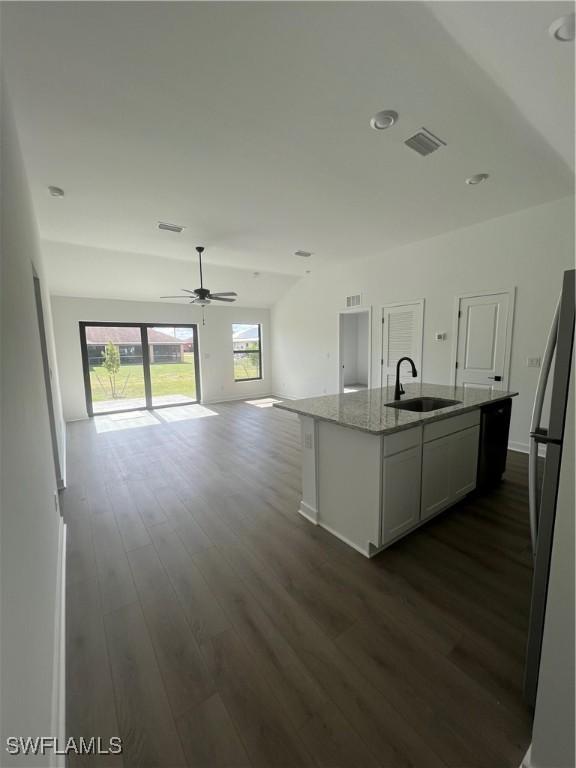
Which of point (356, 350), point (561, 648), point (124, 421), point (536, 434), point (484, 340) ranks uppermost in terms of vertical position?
point (484, 340)

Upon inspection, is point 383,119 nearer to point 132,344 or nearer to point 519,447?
point 519,447

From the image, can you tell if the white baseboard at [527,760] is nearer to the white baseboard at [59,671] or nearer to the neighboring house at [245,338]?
the white baseboard at [59,671]

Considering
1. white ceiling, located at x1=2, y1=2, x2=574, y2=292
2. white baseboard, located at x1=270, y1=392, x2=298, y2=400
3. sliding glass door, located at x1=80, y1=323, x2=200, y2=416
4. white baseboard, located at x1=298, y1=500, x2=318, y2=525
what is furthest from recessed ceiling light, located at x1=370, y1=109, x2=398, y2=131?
white baseboard, located at x1=270, y1=392, x2=298, y2=400

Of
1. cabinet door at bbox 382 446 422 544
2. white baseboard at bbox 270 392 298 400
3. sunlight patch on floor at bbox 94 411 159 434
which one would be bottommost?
sunlight patch on floor at bbox 94 411 159 434

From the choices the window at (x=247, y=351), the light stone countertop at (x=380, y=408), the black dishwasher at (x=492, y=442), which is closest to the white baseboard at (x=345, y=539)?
the light stone countertop at (x=380, y=408)

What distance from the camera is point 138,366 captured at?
7.02 metres

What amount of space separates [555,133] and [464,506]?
3.16 meters

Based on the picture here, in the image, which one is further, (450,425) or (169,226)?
(169,226)

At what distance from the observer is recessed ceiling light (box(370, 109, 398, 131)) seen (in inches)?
85.3

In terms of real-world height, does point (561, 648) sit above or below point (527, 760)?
above

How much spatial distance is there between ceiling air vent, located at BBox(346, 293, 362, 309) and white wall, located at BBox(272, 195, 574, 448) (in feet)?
0.34

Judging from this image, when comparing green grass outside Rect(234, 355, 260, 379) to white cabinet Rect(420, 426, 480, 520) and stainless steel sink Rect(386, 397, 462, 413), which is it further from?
white cabinet Rect(420, 426, 480, 520)

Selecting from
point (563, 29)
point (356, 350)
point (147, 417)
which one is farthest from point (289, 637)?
point (356, 350)

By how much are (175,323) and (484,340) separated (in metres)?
6.32
